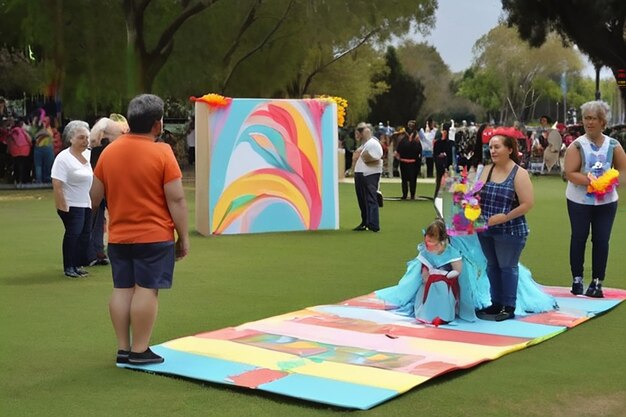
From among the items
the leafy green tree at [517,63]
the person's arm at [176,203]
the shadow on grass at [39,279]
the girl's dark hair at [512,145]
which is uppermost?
the leafy green tree at [517,63]

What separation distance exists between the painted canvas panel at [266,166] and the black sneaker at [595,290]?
703cm

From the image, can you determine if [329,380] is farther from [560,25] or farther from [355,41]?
[355,41]

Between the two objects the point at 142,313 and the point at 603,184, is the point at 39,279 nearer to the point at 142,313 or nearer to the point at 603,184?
the point at 142,313

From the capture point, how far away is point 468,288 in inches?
314

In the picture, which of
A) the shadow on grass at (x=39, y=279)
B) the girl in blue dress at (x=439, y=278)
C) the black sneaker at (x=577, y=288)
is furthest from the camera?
the shadow on grass at (x=39, y=279)

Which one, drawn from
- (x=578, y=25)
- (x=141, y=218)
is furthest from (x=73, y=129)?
(x=578, y=25)

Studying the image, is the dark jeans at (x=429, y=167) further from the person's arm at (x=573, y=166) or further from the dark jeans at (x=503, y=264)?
the dark jeans at (x=503, y=264)

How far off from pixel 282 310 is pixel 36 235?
7734 mm

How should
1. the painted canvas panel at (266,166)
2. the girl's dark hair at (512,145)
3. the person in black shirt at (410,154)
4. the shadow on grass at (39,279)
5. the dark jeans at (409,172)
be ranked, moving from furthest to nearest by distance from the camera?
the dark jeans at (409,172) → the person in black shirt at (410,154) → the painted canvas panel at (266,166) → the shadow on grass at (39,279) → the girl's dark hair at (512,145)

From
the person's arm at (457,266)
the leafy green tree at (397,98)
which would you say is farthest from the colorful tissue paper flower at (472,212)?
the leafy green tree at (397,98)

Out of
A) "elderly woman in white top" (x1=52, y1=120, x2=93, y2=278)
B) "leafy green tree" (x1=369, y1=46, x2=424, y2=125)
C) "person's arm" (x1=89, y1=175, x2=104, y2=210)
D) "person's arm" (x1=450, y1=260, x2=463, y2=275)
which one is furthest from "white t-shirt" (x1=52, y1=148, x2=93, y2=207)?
"leafy green tree" (x1=369, y1=46, x2=424, y2=125)

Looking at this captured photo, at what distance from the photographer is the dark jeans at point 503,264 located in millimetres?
8117

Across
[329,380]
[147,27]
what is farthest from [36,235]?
[147,27]

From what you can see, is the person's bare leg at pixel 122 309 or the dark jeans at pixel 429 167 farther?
the dark jeans at pixel 429 167
